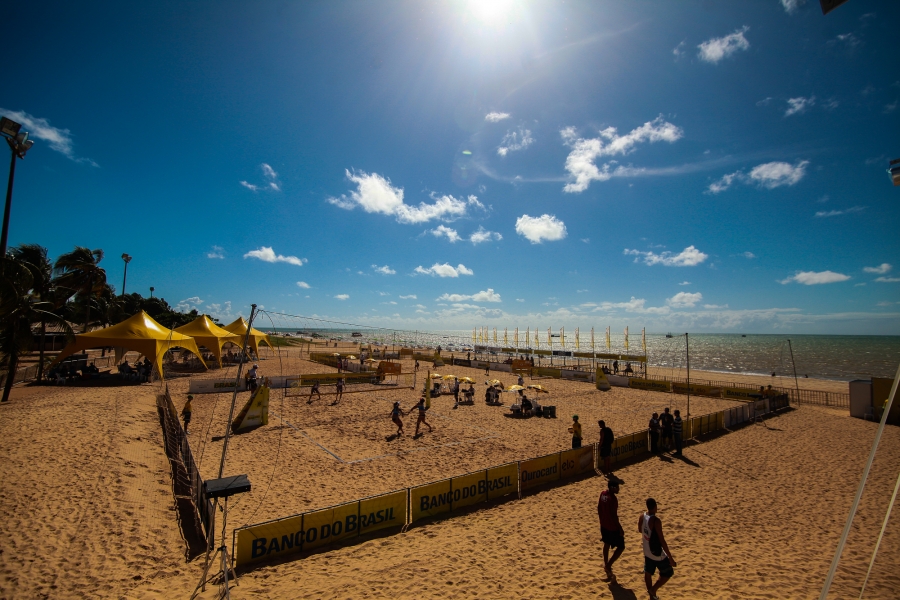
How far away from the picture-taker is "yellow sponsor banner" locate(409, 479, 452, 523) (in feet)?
29.9

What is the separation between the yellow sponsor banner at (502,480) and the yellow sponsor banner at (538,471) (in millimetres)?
192

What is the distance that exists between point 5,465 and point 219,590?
793 centimetres

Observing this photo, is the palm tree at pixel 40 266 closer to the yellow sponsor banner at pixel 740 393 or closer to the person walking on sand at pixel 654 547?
the person walking on sand at pixel 654 547

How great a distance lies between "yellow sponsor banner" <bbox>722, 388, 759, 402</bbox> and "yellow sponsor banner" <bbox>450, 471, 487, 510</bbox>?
23.2 meters

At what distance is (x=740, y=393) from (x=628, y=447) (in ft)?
59.4

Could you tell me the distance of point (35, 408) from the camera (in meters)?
15.3

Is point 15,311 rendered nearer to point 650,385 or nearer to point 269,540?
point 269,540

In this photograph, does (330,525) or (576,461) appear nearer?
(330,525)

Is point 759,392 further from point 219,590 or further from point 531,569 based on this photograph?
point 219,590

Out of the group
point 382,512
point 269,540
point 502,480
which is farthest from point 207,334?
point 502,480

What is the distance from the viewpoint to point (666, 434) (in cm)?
1500

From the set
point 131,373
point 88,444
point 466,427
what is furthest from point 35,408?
point 466,427

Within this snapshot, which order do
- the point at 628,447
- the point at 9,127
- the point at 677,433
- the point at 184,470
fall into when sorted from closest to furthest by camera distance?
the point at 184,470 < the point at 628,447 < the point at 677,433 < the point at 9,127

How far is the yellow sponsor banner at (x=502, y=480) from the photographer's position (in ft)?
34.1
